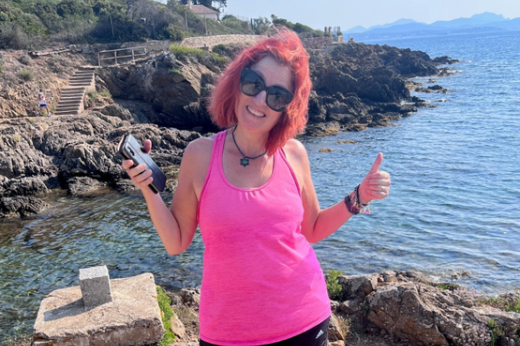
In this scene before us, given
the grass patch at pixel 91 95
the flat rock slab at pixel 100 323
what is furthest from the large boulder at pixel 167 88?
the flat rock slab at pixel 100 323

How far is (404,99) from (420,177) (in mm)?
20491

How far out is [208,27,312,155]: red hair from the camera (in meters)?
2.39

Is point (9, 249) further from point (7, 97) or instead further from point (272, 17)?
point (272, 17)

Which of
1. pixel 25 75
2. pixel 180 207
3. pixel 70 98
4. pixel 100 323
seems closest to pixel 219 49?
pixel 70 98

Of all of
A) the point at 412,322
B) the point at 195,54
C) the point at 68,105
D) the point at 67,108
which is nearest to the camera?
the point at 412,322

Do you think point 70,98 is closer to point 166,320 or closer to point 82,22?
point 82,22

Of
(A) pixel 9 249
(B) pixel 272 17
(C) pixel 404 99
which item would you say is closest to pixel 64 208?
(A) pixel 9 249

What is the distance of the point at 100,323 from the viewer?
5.04 meters

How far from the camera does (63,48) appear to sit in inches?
1226

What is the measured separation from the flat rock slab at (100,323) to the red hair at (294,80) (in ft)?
11.0

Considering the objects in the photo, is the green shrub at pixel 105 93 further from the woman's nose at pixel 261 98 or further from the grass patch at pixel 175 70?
the woman's nose at pixel 261 98

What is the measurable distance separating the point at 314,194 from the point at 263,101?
597mm

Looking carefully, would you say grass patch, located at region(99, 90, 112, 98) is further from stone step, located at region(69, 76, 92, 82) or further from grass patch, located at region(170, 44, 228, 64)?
grass patch, located at region(170, 44, 228, 64)

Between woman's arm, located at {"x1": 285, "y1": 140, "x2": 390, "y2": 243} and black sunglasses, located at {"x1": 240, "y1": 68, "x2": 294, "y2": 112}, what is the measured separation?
272 mm
